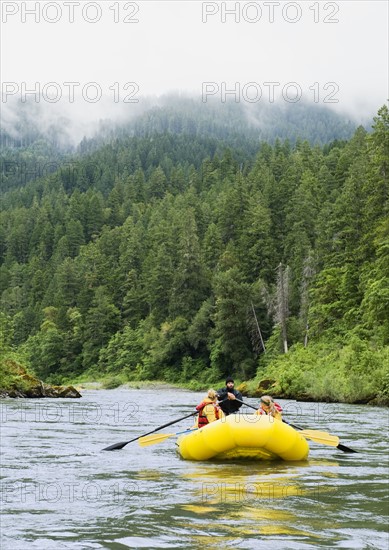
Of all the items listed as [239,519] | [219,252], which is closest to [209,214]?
[219,252]

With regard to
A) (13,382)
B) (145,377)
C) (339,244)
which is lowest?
(145,377)

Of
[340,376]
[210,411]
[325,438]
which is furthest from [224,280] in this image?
[325,438]

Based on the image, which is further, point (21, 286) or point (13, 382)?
point (21, 286)

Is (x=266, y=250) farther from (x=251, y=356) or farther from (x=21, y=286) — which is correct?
(x=21, y=286)

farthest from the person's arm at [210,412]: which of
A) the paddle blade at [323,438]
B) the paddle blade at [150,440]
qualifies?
the paddle blade at [323,438]

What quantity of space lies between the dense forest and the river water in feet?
59.3

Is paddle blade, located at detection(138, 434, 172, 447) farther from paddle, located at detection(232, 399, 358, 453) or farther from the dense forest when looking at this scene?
the dense forest

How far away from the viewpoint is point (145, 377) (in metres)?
70.1

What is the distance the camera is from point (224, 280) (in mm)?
62000

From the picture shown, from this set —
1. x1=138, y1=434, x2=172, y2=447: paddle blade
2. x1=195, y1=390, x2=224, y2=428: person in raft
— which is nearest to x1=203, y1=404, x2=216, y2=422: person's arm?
x1=195, y1=390, x2=224, y2=428: person in raft

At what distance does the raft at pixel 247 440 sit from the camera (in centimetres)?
1270

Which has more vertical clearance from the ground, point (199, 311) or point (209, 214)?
point (209, 214)

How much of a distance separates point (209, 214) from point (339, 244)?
38799 mm

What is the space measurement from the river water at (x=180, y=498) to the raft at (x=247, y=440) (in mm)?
187
